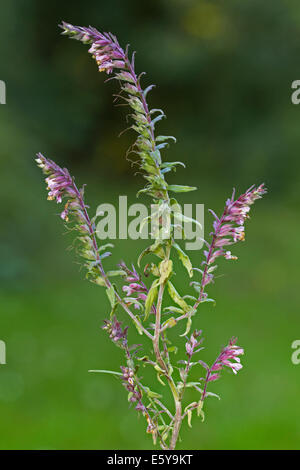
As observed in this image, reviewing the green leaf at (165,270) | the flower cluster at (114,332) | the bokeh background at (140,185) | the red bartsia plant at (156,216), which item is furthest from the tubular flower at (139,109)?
the bokeh background at (140,185)

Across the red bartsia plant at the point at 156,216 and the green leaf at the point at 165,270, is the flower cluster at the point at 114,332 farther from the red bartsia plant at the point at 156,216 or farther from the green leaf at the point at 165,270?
the green leaf at the point at 165,270

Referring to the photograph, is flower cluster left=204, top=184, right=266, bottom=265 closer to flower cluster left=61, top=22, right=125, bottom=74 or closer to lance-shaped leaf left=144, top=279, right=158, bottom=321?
lance-shaped leaf left=144, top=279, right=158, bottom=321

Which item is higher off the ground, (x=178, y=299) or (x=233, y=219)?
(x=233, y=219)

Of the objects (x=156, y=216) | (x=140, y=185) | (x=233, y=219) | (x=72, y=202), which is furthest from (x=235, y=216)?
(x=140, y=185)

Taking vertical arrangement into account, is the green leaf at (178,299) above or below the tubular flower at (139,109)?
below

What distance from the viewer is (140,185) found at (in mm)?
7867

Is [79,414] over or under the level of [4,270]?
under

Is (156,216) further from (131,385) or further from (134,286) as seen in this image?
(131,385)

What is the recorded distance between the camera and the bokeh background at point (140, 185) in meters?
3.00

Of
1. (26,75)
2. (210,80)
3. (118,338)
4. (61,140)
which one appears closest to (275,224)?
(210,80)

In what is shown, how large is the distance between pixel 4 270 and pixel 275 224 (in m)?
3.24

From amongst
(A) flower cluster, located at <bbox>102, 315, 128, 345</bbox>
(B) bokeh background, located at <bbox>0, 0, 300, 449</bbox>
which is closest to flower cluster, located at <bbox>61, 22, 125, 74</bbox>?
(A) flower cluster, located at <bbox>102, 315, 128, 345</bbox>

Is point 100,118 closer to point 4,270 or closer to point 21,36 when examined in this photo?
point 21,36

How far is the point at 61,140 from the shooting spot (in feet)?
24.2
